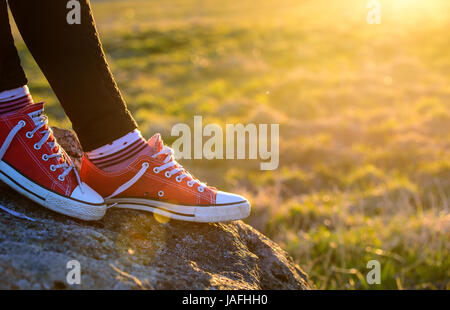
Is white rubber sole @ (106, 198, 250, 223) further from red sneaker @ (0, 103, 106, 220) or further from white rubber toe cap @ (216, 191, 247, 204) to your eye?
red sneaker @ (0, 103, 106, 220)

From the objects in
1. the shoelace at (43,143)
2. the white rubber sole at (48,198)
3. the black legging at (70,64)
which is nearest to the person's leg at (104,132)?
the black legging at (70,64)

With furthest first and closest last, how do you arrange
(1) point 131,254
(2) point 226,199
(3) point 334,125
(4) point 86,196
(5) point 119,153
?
(3) point 334,125, (2) point 226,199, (5) point 119,153, (4) point 86,196, (1) point 131,254

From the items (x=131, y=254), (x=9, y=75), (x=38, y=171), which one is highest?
(x=9, y=75)

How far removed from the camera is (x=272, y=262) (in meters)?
2.60

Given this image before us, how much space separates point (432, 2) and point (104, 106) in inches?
1559

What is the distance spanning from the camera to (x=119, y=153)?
2.30 meters

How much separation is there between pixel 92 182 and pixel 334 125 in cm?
787

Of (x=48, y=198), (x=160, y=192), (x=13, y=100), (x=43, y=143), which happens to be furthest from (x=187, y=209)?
(x=13, y=100)

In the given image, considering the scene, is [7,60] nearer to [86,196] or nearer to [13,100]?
[13,100]

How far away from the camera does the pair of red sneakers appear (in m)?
2.14

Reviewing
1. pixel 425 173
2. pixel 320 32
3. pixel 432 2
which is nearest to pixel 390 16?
pixel 320 32

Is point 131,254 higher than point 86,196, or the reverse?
point 86,196

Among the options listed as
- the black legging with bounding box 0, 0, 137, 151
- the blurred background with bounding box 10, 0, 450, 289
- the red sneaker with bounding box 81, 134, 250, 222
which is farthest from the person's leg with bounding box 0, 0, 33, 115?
the blurred background with bounding box 10, 0, 450, 289

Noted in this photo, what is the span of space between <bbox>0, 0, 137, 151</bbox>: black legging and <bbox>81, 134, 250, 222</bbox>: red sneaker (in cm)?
21
